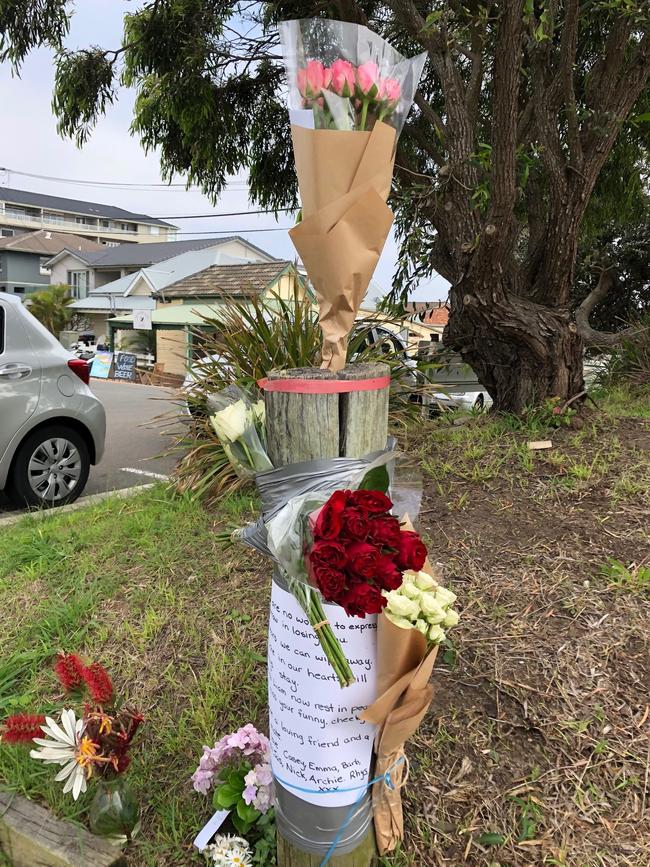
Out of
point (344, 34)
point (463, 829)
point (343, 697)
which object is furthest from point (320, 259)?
point (463, 829)

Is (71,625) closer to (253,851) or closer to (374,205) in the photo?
(253,851)

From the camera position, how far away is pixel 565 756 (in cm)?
180

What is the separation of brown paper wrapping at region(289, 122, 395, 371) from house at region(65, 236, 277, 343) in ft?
82.4

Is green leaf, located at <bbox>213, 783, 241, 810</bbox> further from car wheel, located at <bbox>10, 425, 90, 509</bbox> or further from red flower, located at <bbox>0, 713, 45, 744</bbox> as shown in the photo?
car wheel, located at <bbox>10, 425, 90, 509</bbox>

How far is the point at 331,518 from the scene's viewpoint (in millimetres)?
1183

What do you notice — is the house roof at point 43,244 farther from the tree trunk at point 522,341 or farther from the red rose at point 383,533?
the red rose at point 383,533

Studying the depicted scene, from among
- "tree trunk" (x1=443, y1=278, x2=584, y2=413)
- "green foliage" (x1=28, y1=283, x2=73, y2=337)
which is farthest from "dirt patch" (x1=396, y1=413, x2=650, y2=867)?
"green foliage" (x1=28, y1=283, x2=73, y2=337)

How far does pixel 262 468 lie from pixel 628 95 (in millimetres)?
3939

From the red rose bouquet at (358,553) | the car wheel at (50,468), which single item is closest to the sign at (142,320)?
the car wheel at (50,468)

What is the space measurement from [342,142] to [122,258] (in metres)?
40.2

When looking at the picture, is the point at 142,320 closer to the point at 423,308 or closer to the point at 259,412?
the point at 423,308

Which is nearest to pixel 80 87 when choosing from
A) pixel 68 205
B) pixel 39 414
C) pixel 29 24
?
pixel 29 24

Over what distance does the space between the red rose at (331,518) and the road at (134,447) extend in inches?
141

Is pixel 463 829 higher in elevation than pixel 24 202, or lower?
lower
